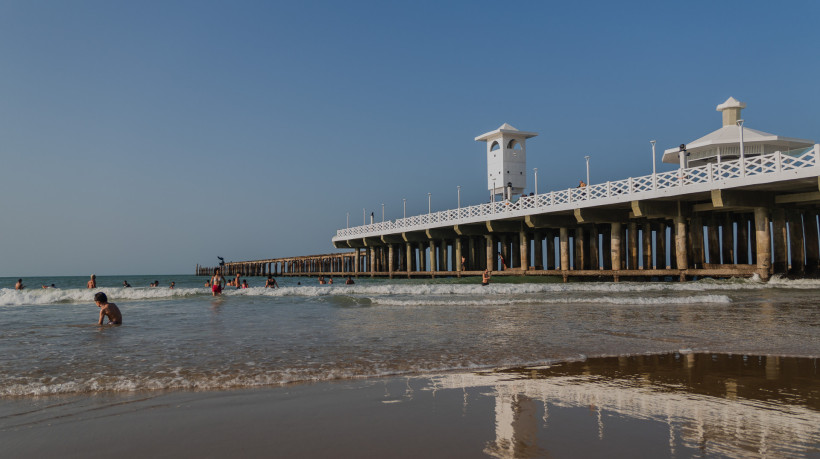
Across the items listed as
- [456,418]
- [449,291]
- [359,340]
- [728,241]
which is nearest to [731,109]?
[728,241]

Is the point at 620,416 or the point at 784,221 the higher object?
the point at 784,221

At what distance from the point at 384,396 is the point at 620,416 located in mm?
1713

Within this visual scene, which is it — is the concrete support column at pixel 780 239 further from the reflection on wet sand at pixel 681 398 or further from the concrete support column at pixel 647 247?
the reflection on wet sand at pixel 681 398

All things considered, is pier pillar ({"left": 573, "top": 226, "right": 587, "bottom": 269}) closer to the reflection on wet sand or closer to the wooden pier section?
the wooden pier section

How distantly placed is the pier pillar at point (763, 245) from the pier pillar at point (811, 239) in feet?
10.9

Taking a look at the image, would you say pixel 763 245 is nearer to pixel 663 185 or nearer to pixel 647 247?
pixel 663 185

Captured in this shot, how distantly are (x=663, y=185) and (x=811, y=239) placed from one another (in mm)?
6408

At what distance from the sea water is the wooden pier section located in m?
5.64

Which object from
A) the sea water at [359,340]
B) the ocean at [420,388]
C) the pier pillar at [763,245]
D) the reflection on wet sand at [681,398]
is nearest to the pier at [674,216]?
the pier pillar at [763,245]

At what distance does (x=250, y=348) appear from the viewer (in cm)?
717

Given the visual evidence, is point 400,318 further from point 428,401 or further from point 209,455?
point 209,455

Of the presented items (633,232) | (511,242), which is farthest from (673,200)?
(511,242)

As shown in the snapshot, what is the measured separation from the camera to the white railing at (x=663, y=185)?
1722 cm

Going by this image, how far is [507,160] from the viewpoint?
36469mm
